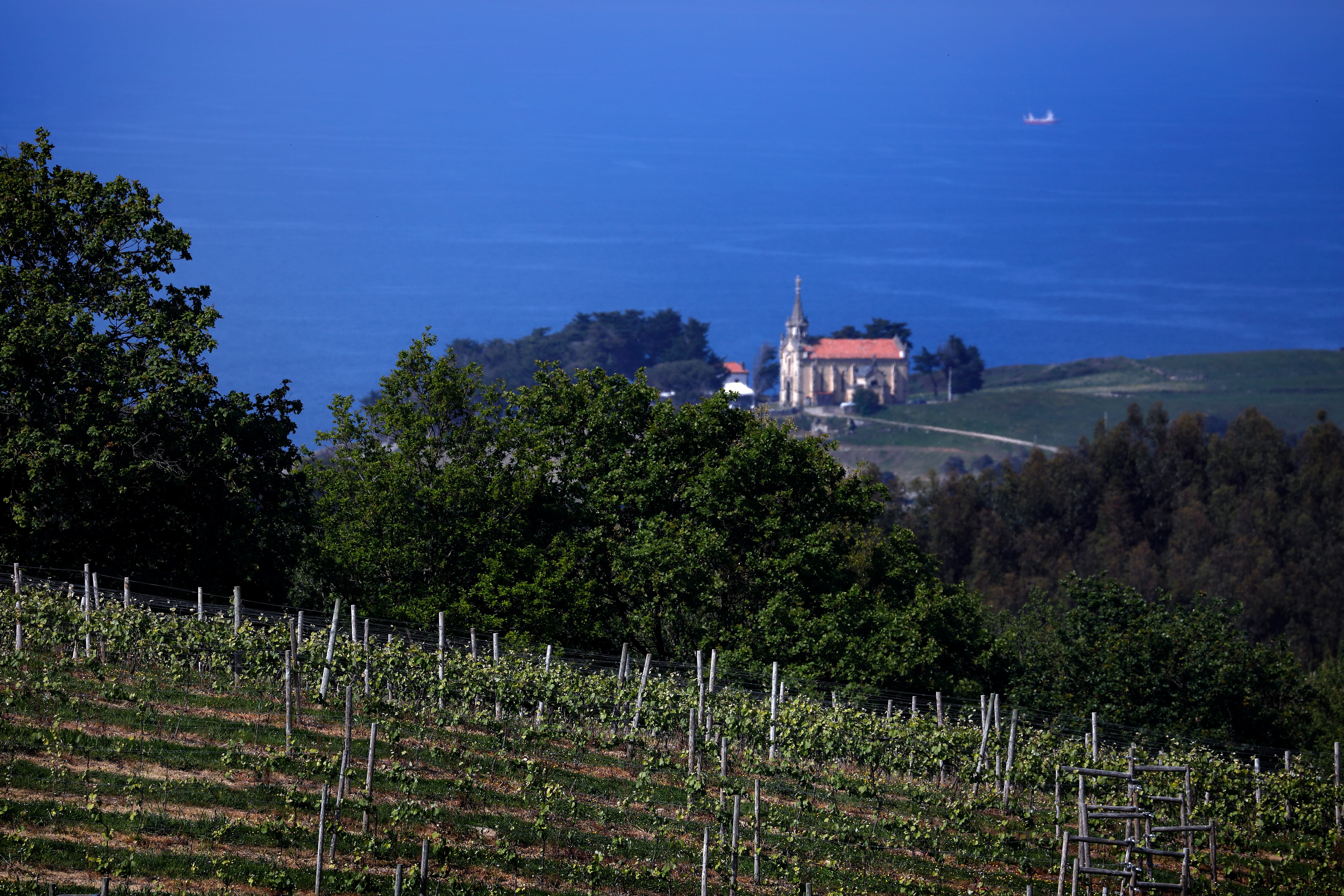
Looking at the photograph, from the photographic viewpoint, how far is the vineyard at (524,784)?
15.9 m

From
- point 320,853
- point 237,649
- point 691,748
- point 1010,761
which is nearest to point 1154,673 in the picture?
point 1010,761

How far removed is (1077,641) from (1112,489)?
264ft

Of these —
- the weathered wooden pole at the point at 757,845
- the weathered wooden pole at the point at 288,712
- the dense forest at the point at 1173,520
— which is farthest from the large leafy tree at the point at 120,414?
the dense forest at the point at 1173,520

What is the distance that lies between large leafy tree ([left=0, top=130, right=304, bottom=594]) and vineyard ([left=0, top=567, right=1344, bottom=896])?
1.85 metres

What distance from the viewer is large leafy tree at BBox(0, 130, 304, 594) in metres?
27.0

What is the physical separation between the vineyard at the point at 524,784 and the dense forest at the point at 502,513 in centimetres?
253

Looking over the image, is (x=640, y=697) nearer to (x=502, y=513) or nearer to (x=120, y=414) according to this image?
(x=502, y=513)

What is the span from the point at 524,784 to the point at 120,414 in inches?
528

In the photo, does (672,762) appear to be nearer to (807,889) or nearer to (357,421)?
(807,889)

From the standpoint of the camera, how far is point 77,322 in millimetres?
27656

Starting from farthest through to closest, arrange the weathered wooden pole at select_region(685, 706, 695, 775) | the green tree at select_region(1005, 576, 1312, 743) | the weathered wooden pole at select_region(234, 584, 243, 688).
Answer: the green tree at select_region(1005, 576, 1312, 743), the weathered wooden pole at select_region(234, 584, 243, 688), the weathered wooden pole at select_region(685, 706, 695, 775)

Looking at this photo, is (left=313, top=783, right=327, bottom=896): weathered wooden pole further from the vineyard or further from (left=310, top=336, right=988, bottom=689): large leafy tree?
(left=310, top=336, right=988, bottom=689): large leafy tree

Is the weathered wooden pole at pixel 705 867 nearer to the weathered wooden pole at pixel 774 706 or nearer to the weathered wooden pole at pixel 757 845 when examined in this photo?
the weathered wooden pole at pixel 757 845

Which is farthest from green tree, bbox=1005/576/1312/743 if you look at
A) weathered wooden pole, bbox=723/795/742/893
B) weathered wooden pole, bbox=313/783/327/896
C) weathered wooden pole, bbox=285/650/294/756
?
weathered wooden pole, bbox=313/783/327/896
